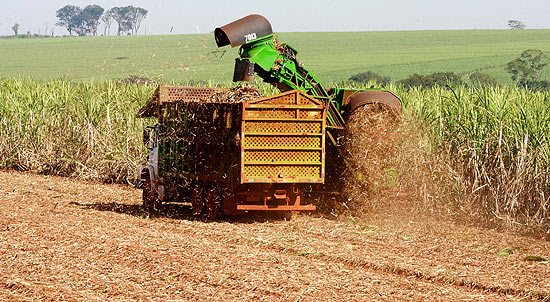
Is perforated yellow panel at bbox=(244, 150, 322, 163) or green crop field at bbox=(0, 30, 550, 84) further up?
green crop field at bbox=(0, 30, 550, 84)

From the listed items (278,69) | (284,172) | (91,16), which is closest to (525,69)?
(278,69)

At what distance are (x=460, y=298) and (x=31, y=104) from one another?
47.8 ft

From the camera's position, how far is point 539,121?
11.7m

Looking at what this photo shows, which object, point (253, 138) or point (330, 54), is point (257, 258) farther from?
point (330, 54)

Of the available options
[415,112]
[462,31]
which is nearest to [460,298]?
[415,112]

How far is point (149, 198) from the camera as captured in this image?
44.1 feet

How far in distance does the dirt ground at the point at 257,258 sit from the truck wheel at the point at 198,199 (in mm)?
194

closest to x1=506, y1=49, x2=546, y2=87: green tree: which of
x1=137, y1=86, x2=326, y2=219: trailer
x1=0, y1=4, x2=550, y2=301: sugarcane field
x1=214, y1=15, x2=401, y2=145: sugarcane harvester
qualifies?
x1=0, y1=4, x2=550, y2=301: sugarcane field

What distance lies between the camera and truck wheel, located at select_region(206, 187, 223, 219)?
40.0ft

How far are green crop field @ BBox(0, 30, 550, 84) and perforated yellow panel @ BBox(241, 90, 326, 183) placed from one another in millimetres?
42583

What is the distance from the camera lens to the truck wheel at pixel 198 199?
12.6 metres

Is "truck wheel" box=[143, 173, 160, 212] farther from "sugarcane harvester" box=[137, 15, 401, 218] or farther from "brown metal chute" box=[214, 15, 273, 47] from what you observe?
"brown metal chute" box=[214, 15, 273, 47]

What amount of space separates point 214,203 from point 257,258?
11.0ft

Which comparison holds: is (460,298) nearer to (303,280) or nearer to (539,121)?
(303,280)
